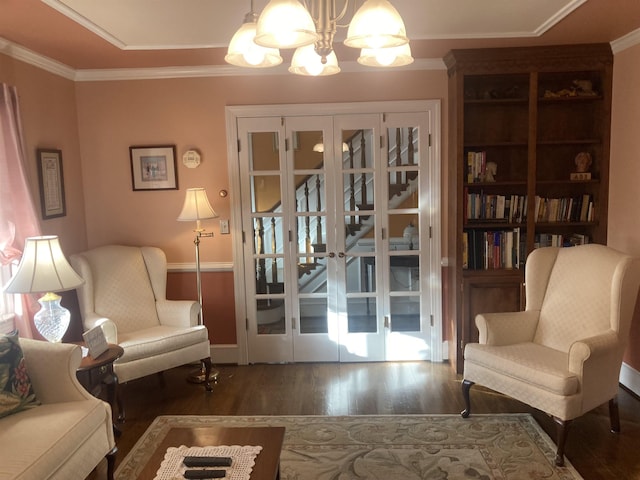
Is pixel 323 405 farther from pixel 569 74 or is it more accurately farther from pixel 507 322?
pixel 569 74

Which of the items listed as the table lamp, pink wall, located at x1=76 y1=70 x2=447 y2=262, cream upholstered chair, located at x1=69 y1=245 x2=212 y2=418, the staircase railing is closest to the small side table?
cream upholstered chair, located at x1=69 y1=245 x2=212 y2=418

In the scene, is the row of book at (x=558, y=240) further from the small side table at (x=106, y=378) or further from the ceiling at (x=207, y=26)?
the small side table at (x=106, y=378)

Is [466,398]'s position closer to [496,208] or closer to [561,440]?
[561,440]

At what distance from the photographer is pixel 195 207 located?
412 cm

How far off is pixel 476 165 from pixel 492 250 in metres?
0.68

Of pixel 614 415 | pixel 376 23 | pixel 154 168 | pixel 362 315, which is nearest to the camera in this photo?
pixel 376 23

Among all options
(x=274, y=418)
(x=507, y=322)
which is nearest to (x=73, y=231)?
(x=274, y=418)

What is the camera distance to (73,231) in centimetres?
434

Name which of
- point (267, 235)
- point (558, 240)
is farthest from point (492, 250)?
point (267, 235)

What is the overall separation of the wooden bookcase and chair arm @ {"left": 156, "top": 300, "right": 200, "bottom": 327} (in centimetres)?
201

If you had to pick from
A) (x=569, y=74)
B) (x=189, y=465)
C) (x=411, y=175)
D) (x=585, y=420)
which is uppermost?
(x=569, y=74)

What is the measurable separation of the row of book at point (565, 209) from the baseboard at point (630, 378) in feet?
3.73

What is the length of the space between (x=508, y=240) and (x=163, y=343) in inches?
106

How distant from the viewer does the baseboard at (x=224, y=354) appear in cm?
464
